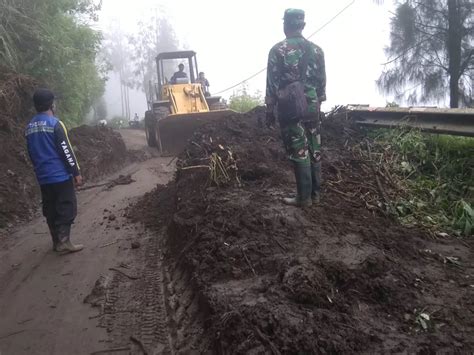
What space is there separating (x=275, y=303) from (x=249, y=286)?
0.42 meters

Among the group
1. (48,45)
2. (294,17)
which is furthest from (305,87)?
(48,45)

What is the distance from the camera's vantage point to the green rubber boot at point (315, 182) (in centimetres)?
486

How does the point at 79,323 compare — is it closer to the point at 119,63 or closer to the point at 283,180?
the point at 283,180

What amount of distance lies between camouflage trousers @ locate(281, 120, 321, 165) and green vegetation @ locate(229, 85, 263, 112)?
13110 mm

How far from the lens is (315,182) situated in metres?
4.92

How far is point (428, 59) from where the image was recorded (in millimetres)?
9789

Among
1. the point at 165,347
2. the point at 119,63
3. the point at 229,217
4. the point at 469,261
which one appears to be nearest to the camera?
the point at 165,347

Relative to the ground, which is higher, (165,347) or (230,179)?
(230,179)

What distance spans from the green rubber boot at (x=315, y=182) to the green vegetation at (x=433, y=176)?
2.78ft

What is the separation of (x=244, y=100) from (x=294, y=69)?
1467cm

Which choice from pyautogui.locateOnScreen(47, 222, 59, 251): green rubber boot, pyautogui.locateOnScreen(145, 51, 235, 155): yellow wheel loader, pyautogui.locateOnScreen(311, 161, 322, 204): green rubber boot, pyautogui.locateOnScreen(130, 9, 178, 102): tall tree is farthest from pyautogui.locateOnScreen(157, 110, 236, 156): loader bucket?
pyautogui.locateOnScreen(130, 9, 178, 102): tall tree

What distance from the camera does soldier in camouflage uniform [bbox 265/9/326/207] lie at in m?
4.86

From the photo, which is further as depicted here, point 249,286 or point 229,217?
point 229,217

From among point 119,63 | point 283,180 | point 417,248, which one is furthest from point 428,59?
point 119,63
